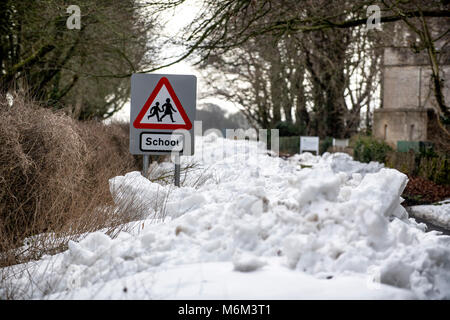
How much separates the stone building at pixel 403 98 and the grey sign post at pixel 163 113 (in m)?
21.8

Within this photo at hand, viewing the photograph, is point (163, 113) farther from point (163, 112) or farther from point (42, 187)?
point (42, 187)

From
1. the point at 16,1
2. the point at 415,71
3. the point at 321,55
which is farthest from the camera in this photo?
the point at 415,71

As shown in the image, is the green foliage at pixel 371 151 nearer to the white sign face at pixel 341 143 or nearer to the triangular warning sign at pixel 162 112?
the white sign face at pixel 341 143

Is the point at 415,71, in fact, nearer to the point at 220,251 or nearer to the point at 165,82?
the point at 165,82

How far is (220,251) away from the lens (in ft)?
12.3

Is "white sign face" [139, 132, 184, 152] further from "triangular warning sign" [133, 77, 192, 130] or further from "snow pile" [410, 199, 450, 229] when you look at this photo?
"snow pile" [410, 199, 450, 229]

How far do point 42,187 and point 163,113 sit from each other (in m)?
2.11

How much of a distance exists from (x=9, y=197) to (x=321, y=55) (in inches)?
788

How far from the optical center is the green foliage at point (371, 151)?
18005 millimetres

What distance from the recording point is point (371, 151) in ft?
61.3

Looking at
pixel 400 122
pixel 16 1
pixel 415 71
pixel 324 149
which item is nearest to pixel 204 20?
pixel 16 1

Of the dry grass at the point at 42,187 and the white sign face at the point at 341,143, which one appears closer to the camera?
the dry grass at the point at 42,187

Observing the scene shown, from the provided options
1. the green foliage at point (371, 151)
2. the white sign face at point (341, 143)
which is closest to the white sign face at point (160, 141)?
the green foliage at point (371, 151)

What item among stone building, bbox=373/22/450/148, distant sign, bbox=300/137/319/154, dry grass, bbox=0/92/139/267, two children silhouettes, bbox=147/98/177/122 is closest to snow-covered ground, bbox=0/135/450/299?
dry grass, bbox=0/92/139/267
